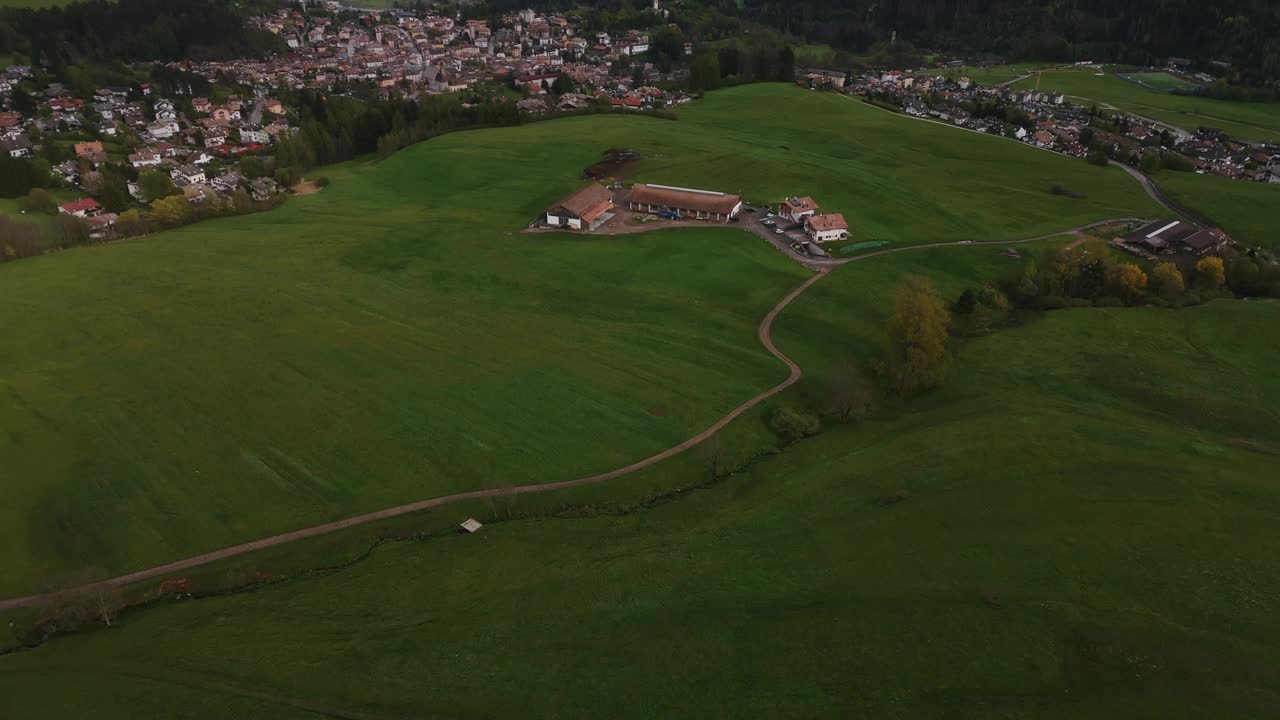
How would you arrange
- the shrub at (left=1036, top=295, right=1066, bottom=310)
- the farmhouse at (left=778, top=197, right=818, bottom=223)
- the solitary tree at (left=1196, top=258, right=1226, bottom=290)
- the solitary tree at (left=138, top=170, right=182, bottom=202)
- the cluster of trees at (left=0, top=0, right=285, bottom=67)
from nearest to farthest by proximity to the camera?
the shrub at (left=1036, top=295, right=1066, bottom=310)
the solitary tree at (left=1196, top=258, right=1226, bottom=290)
the farmhouse at (left=778, top=197, right=818, bottom=223)
the solitary tree at (left=138, top=170, right=182, bottom=202)
the cluster of trees at (left=0, top=0, right=285, bottom=67)

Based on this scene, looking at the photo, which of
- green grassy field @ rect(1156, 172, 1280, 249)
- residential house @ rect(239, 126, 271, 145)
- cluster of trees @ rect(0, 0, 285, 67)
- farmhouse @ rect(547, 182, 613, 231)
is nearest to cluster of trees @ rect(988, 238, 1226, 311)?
green grassy field @ rect(1156, 172, 1280, 249)

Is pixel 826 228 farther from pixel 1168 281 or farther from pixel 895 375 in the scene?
pixel 1168 281

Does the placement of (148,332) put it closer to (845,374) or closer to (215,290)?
(215,290)

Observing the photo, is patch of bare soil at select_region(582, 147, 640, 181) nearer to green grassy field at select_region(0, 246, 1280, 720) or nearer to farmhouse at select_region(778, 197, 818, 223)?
farmhouse at select_region(778, 197, 818, 223)

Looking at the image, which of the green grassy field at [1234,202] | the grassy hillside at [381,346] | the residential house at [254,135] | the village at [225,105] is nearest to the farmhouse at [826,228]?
the grassy hillside at [381,346]

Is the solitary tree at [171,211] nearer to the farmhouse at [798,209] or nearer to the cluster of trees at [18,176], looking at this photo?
the cluster of trees at [18,176]

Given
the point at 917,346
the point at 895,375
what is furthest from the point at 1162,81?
the point at 895,375
